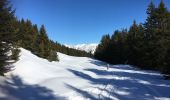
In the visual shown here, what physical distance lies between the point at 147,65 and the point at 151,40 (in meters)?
5.36

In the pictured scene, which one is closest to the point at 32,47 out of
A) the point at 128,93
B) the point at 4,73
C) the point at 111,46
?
the point at 111,46

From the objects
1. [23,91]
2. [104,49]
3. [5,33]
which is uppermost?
[104,49]

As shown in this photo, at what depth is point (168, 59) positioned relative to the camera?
2948 centimetres

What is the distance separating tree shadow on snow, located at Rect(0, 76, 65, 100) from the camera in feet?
52.1

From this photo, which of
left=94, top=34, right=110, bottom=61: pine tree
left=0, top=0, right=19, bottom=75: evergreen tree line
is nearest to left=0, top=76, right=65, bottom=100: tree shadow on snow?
left=0, top=0, right=19, bottom=75: evergreen tree line

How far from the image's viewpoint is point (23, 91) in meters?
17.5

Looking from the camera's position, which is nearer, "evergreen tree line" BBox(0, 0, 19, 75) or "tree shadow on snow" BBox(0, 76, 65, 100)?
"tree shadow on snow" BBox(0, 76, 65, 100)

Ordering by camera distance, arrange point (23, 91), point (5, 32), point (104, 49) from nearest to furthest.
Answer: point (23, 91) < point (5, 32) < point (104, 49)

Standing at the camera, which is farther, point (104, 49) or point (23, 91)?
point (104, 49)

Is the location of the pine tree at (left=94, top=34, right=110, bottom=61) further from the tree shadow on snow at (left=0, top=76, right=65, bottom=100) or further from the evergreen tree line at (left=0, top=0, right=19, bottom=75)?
A: the tree shadow on snow at (left=0, top=76, right=65, bottom=100)

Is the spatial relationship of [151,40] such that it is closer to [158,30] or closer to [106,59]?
[158,30]

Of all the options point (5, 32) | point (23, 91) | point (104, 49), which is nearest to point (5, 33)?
point (5, 32)

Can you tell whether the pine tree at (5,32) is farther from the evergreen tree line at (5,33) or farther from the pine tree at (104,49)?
the pine tree at (104,49)

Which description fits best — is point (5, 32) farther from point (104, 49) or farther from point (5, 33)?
point (104, 49)
